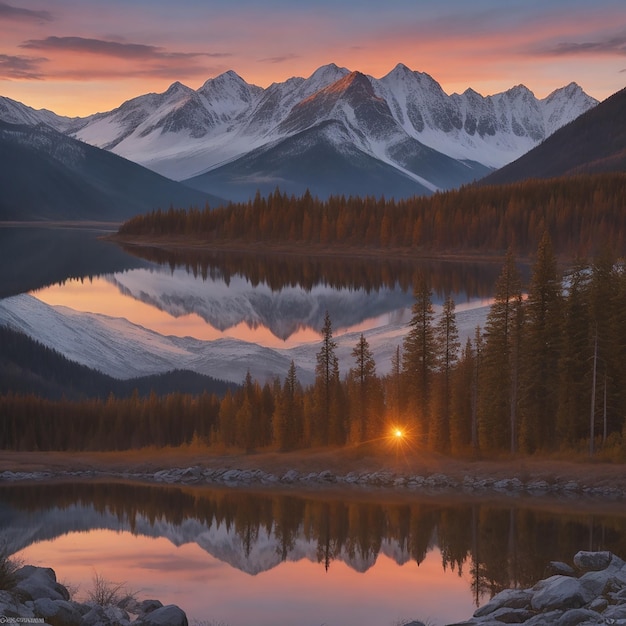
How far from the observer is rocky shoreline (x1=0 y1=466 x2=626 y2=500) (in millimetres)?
60406

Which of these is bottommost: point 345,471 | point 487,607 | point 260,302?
point 487,607

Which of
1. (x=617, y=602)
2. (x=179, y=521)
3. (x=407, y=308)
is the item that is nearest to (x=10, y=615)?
(x=617, y=602)

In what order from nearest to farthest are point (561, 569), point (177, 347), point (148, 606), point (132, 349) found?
point (148, 606)
point (561, 569)
point (132, 349)
point (177, 347)

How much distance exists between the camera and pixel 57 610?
98.4ft

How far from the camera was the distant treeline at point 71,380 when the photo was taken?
9843 centimetres

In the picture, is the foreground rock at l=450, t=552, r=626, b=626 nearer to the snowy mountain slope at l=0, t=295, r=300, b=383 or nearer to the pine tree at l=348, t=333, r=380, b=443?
the pine tree at l=348, t=333, r=380, b=443

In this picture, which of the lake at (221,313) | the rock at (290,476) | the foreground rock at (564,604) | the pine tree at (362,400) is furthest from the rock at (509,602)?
the lake at (221,313)

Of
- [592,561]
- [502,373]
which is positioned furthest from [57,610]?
[502,373]

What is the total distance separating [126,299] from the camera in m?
155

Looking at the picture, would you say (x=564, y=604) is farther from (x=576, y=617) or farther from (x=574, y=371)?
(x=574, y=371)

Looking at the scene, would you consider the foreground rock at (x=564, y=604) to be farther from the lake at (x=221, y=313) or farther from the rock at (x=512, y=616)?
the lake at (x=221, y=313)

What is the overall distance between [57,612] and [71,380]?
76172 millimetres

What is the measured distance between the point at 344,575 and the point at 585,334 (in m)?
31.8

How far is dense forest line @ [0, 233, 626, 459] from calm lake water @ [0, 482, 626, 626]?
9679 millimetres
